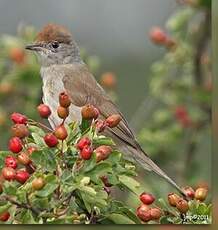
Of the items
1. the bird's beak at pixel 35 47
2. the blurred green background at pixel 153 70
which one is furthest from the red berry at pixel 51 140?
the bird's beak at pixel 35 47

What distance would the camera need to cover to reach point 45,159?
295 cm

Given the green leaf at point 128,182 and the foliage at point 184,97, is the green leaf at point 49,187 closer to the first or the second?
the green leaf at point 128,182

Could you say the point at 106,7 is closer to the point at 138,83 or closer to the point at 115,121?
the point at 138,83

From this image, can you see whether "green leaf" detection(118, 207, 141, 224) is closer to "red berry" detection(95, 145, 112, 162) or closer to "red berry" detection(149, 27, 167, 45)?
"red berry" detection(95, 145, 112, 162)

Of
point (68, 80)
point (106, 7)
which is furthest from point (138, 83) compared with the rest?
point (68, 80)

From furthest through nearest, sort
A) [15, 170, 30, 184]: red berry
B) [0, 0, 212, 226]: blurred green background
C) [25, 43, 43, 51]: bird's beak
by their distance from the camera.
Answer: [0, 0, 212, 226]: blurred green background, [25, 43, 43, 51]: bird's beak, [15, 170, 30, 184]: red berry

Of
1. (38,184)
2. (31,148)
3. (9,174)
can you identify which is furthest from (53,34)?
(38,184)

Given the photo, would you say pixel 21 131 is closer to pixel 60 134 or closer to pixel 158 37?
pixel 60 134

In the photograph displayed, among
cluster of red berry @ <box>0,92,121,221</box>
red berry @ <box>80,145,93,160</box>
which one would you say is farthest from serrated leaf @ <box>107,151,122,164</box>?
red berry @ <box>80,145,93,160</box>

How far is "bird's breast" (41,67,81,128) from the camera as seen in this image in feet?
13.1

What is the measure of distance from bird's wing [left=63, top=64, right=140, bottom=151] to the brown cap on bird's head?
6.9 inches

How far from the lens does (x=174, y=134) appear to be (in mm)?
4500

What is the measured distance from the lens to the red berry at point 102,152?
2.93 metres

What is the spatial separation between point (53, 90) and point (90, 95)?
0.60 ft
